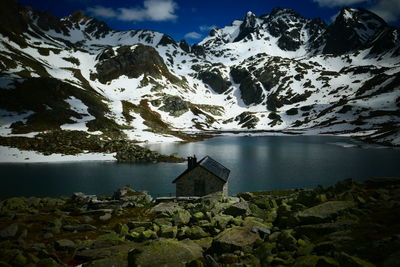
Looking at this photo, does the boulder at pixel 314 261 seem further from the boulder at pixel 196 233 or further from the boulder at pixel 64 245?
the boulder at pixel 64 245

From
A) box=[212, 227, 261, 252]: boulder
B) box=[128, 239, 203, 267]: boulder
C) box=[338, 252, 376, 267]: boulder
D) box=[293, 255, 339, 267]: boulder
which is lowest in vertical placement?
box=[128, 239, 203, 267]: boulder

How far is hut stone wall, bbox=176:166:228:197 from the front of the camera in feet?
116

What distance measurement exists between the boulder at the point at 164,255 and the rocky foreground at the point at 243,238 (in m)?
0.05

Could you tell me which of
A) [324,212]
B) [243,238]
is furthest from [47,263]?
[324,212]

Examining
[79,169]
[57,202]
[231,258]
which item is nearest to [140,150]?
[79,169]

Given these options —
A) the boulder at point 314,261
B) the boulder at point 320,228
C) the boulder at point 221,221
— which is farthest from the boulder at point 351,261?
the boulder at point 221,221

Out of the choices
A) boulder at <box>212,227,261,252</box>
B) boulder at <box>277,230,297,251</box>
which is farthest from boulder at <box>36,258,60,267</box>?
boulder at <box>277,230,297,251</box>

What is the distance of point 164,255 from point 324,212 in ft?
31.5

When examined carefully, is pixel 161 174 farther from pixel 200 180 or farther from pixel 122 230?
pixel 122 230

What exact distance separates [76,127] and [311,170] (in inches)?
3508

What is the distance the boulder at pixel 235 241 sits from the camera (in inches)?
539

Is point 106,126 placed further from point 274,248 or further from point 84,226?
point 274,248

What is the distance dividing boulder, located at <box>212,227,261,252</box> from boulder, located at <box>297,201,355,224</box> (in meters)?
3.20

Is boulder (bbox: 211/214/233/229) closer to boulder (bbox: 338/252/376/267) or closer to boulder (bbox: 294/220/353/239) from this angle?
boulder (bbox: 294/220/353/239)
